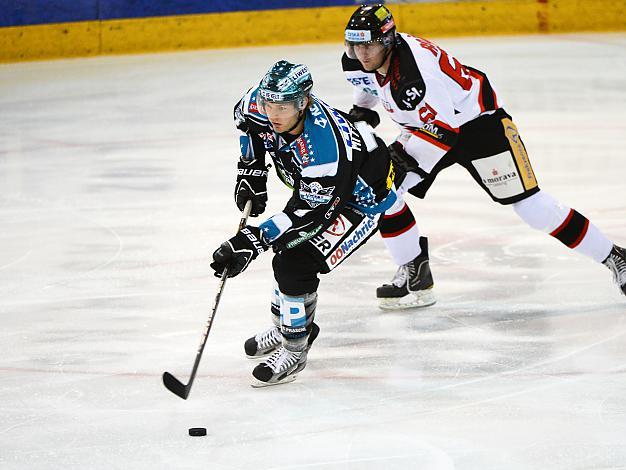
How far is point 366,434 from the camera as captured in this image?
323cm

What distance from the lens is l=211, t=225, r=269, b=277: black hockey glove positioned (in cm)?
339

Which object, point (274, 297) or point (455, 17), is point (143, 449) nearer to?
point (274, 297)

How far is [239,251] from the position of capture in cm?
339

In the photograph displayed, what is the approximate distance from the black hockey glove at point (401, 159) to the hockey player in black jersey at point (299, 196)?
37cm

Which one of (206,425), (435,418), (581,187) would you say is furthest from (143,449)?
(581,187)

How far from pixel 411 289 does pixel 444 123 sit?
699 mm

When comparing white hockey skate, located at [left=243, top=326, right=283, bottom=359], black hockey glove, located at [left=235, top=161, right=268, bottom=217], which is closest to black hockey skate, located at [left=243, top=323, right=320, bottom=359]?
white hockey skate, located at [left=243, top=326, right=283, bottom=359]

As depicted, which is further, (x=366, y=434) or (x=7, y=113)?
(x=7, y=113)

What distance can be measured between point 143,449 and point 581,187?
361 centimetres

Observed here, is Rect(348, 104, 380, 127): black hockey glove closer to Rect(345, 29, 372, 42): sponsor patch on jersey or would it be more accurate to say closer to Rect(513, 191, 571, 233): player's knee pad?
Rect(345, 29, 372, 42): sponsor patch on jersey

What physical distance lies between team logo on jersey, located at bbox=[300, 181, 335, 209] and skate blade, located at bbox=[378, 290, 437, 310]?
1073 millimetres

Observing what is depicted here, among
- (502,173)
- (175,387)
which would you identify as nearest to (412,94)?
(502,173)

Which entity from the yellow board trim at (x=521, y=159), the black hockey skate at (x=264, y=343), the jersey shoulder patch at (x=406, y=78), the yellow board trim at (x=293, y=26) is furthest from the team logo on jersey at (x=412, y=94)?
the yellow board trim at (x=293, y=26)

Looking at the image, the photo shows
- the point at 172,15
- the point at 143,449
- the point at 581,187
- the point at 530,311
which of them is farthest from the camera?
the point at 172,15
